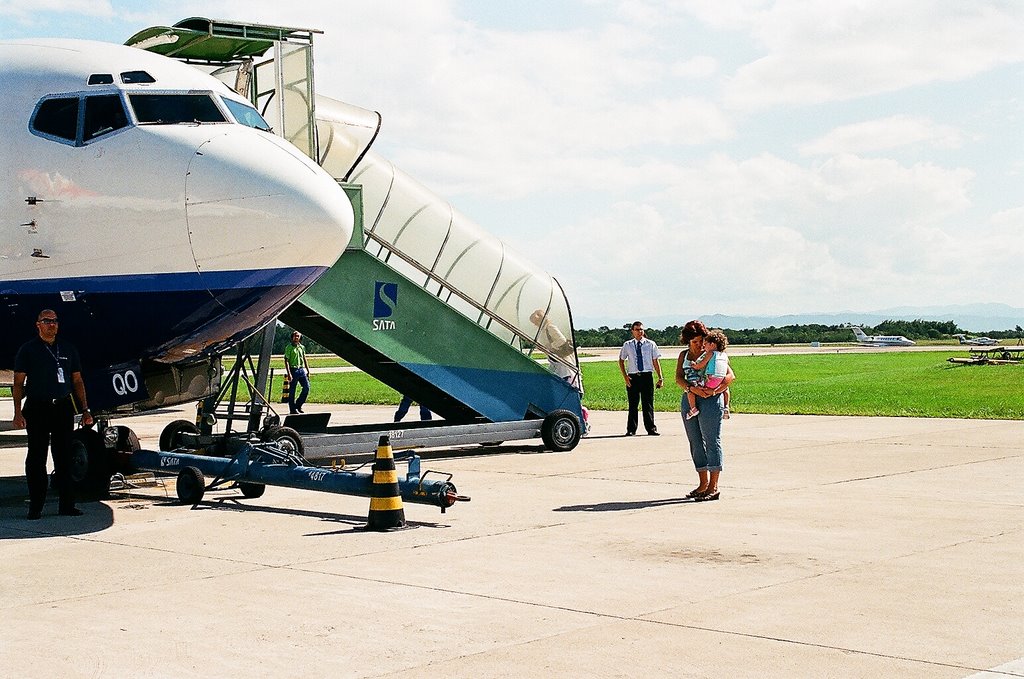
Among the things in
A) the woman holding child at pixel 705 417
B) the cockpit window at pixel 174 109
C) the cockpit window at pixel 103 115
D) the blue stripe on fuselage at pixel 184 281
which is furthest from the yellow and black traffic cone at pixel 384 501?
the cockpit window at pixel 103 115

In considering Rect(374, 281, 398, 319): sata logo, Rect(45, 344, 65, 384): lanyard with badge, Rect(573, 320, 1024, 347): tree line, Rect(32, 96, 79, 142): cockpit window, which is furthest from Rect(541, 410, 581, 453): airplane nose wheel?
Rect(573, 320, 1024, 347): tree line

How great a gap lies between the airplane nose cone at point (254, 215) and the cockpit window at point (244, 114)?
71 cm

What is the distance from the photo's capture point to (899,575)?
28.0ft

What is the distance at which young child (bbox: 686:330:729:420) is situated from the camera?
12.6 metres

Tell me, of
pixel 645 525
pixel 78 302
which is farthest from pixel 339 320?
pixel 645 525

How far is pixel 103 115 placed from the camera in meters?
11.5

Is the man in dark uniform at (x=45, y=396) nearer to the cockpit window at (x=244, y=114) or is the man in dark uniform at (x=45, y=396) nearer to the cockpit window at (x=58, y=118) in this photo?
the cockpit window at (x=58, y=118)

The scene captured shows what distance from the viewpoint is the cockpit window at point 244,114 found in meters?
12.1

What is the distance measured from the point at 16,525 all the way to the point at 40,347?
5.52 ft

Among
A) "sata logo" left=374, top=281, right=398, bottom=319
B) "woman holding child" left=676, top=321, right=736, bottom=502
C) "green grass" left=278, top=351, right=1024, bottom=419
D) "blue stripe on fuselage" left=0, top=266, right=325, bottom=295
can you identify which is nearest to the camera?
"blue stripe on fuselage" left=0, top=266, right=325, bottom=295

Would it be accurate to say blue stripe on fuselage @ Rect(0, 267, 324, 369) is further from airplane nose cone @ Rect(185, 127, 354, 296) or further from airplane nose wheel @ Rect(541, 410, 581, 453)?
airplane nose wheel @ Rect(541, 410, 581, 453)

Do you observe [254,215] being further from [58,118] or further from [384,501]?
[384,501]

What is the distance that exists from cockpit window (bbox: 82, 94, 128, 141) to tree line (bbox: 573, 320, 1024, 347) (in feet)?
412

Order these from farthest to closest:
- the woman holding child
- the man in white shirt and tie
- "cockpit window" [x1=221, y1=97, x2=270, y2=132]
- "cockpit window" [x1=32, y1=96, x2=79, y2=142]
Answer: the man in white shirt and tie → the woman holding child → "cockpit window" [x1=221, y1=97, x2=270, y2=132] → "cockpit window" [x1=32, y1=96, x2=79, y2=142]
